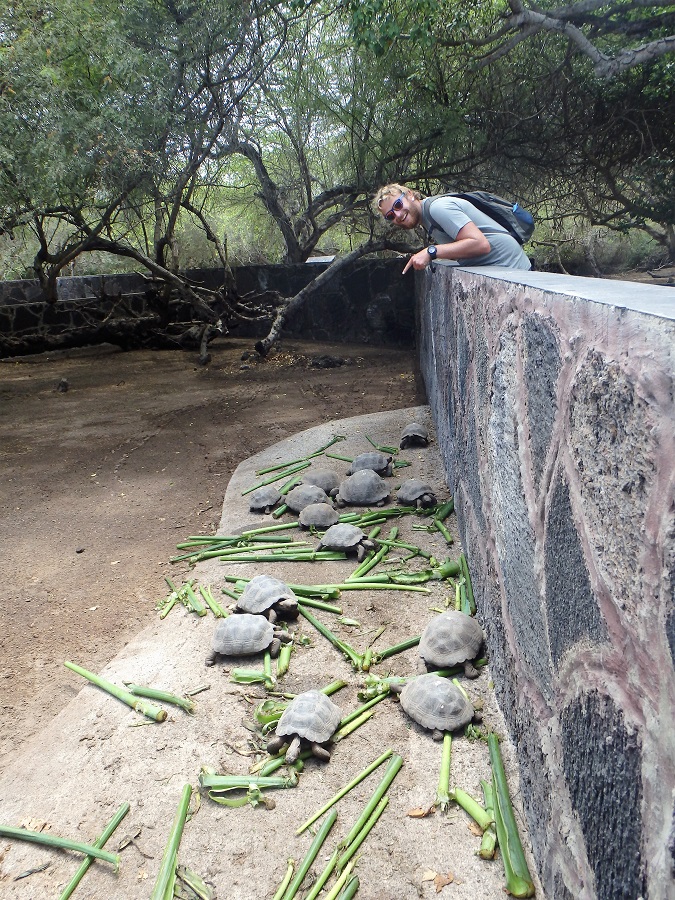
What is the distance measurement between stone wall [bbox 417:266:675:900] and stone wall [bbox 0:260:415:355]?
8757mm

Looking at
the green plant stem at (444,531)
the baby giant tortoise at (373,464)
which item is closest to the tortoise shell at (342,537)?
the green plant stem at (444,531)

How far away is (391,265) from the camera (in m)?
10.6

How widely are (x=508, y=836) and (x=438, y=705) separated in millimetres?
480

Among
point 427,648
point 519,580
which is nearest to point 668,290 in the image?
point 519,580

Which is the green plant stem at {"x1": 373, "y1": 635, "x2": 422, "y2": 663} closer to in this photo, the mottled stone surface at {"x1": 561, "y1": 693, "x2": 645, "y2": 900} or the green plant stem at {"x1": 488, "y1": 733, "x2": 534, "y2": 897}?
the green plant stem at {"x1": 488, "y1": 733, "x2": 534, "y2": 897}

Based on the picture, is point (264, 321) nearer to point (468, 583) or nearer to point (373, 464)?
point (373, 464)

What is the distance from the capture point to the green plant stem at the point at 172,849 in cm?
172

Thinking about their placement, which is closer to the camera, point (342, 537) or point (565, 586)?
point (565, 586)

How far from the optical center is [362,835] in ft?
5.97

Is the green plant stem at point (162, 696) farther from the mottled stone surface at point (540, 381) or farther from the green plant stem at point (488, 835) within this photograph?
the mottled stone surface at point (540, 381)

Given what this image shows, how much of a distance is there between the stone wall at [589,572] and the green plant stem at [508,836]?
1.9 inches

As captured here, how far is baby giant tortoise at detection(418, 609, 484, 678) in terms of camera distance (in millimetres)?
2402

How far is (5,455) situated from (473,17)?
764 cm

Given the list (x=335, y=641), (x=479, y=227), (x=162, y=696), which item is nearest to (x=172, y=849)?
(x=162, y=696)
